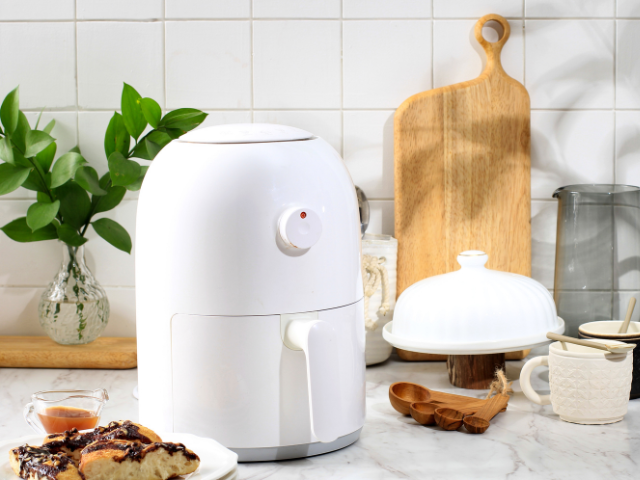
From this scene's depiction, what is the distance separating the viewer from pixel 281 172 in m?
0.60

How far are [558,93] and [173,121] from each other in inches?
23.6

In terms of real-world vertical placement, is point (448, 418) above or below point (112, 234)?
below

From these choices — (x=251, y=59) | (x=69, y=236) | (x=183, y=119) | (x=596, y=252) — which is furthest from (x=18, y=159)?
(x=596, y=252)

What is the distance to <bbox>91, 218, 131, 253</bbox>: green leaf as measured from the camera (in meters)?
1.01

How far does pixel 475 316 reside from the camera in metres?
0.81

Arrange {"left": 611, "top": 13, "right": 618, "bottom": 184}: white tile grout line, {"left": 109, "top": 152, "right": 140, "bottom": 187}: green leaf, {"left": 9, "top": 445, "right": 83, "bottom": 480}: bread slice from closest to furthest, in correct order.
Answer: {"left": 9, "top": 445, "right": 83, "bottom": 480}: bread slice → {"left": 109, "top": 152, "right": 140, "bottom": 187}: green leaf → {"left": 611, "top": 13, "right": 618, "bottom": 184}: white tile grout line

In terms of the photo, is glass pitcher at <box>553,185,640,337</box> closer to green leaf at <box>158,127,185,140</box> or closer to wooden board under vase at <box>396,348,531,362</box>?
wooden board under vase at <box>396,348,531,362</box>

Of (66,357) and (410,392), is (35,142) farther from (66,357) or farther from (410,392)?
(410,392)

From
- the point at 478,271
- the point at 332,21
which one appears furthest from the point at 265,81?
the point at 478,271

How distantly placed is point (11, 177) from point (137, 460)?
23.7 inches

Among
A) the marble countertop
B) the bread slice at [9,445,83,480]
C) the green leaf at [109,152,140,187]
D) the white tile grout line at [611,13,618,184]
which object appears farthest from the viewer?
the white tile grout line at [611,13,618,184]

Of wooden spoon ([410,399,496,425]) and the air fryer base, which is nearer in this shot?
the air fryer base

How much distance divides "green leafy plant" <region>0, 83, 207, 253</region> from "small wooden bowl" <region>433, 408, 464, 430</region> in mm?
534

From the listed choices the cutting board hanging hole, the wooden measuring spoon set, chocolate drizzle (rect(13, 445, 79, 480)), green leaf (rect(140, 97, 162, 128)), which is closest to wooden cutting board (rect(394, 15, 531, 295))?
the cutting board hanging hole
